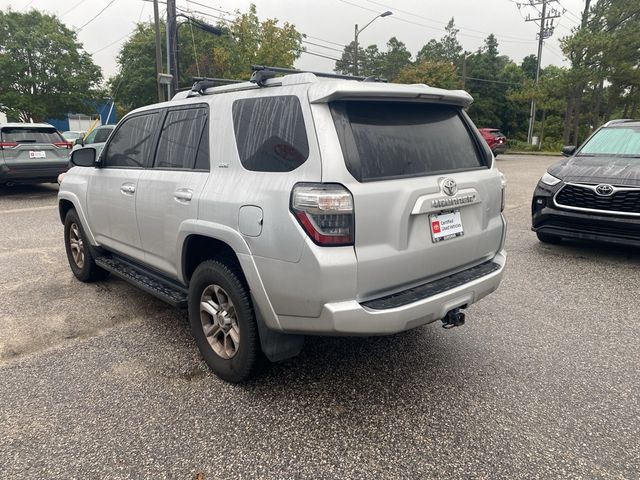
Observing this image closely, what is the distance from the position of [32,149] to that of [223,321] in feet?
32.3

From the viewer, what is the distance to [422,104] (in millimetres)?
2883

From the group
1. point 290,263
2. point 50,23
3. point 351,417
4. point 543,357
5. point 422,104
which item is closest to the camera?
point 290,263

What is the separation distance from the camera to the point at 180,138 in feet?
11.0

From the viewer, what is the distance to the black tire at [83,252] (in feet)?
15.4

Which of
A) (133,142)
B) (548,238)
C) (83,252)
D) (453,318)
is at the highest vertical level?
(133,142)

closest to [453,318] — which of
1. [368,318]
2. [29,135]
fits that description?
[368,318]

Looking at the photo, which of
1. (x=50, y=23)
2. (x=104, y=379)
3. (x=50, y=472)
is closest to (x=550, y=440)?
(x=50, y=472)

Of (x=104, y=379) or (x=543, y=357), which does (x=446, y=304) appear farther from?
(x=104, y=379)

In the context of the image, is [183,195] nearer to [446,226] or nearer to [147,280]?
[147,280]

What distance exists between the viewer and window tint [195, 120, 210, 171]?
3029 millimetres

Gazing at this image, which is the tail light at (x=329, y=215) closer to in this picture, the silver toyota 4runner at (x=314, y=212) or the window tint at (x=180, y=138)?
the silver toyota 4runner at (x=314, y=212)

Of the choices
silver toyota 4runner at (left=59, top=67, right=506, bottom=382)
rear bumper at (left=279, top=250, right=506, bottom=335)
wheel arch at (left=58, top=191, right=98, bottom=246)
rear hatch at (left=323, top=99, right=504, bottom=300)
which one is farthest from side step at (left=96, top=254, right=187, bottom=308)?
rear hatch at (left=323, top=99, right=504, bottom=300)

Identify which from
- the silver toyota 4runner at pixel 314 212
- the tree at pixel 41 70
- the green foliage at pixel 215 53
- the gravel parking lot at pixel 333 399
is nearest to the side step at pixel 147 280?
the silver toyota 4runner at pixel 314 212

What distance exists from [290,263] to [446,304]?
937 mm
